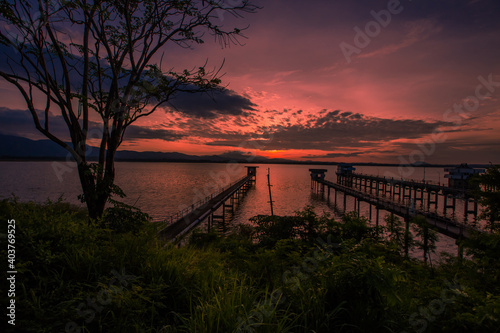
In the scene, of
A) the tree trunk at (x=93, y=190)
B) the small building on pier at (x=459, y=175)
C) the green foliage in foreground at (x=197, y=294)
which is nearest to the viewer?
the green foliage in foreground at (x=197, y=294)

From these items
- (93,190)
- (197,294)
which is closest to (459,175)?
(197,294)

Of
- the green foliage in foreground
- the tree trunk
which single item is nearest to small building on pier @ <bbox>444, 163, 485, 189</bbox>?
the green foliage in foreground

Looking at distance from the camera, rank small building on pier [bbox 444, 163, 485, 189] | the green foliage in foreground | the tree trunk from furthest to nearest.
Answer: small building on pier [bbox 444, 163, 485, 189] < the tree trunk < the green foliage in foreground

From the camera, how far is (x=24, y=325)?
2383 millimetres

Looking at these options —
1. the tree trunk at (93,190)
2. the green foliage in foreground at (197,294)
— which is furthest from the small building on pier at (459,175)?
the tree trunk at (93,190)

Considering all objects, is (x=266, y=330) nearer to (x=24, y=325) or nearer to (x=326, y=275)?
(x=326, y=275)

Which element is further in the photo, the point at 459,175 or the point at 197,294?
the point at 459,175

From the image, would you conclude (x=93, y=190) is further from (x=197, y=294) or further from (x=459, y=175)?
(x=459, y=175)

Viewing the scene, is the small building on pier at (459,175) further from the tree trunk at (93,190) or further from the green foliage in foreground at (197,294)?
the tree trunk at (93,190)

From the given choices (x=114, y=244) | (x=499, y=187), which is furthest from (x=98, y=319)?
(x=499, y=187)

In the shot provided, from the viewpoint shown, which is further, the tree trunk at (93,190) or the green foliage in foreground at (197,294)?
the tree trunk at (93,190)

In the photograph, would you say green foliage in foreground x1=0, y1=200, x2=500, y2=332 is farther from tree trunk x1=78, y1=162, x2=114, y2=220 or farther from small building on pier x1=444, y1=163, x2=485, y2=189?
small building on pier x1=444, y1=163, x2=485, y2=189

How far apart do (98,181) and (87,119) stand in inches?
92.6

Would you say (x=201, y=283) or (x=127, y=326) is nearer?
(x=127, y=326)
